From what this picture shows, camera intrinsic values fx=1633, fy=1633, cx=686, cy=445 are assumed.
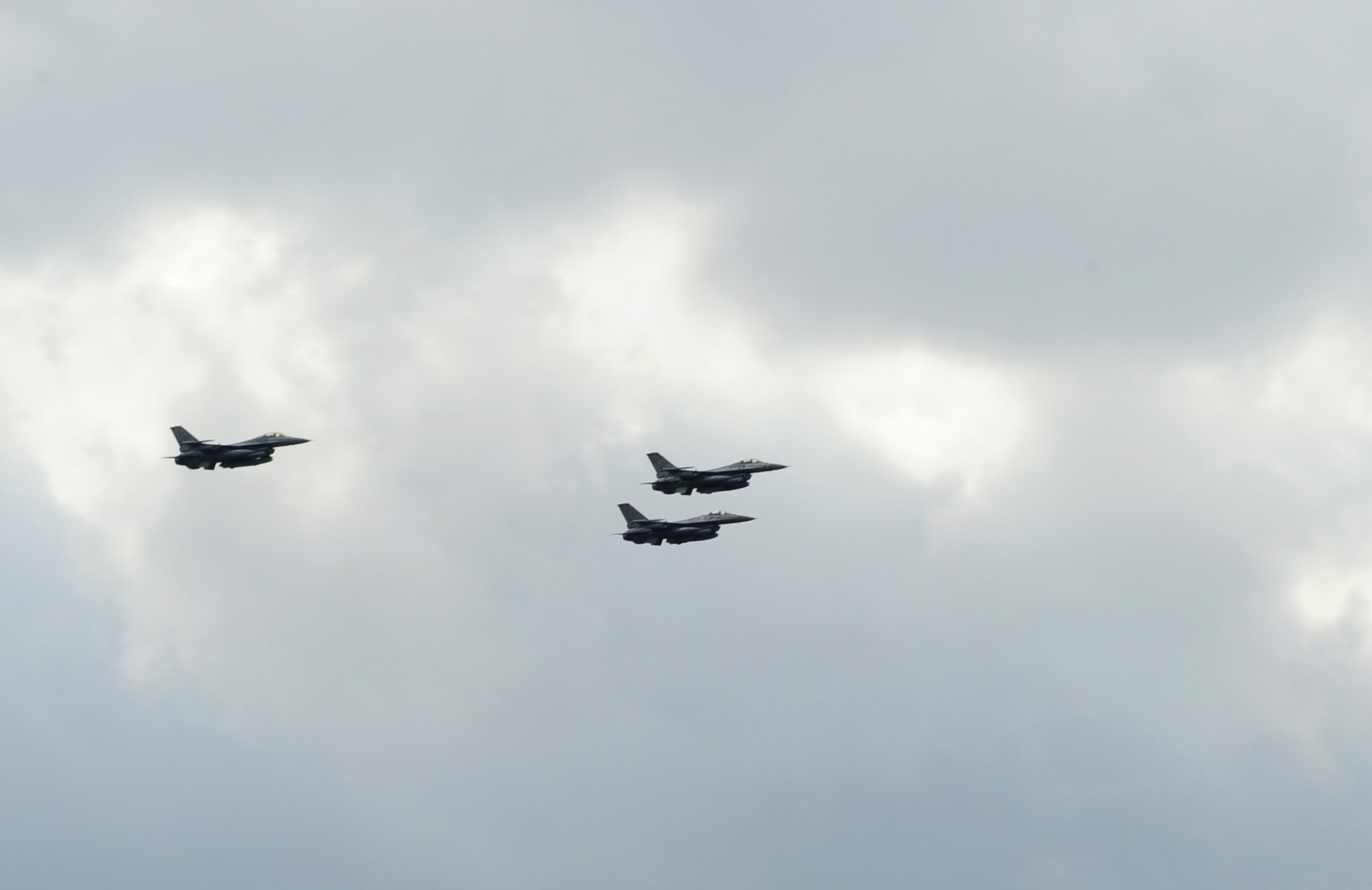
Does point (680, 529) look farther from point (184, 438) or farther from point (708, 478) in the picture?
point (184, 438)

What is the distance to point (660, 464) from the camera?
196250 millimetres

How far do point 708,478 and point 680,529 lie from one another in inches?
292

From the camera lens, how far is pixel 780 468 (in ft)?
636

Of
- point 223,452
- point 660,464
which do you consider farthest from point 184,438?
point 660,464

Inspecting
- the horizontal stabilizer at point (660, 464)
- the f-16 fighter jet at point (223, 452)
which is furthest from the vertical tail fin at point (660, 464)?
the f-16 fighter jet at point (223, 452)

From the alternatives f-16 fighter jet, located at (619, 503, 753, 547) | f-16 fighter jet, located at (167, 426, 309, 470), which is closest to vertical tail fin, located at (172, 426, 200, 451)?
f-16 fighter jet, located at (167, 426, 309, 470)

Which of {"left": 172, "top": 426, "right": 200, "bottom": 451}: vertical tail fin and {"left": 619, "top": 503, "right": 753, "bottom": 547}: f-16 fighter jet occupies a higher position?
{"left": 172, "top": 426, "right": 200, "bottom": 451}: vertical tail fin

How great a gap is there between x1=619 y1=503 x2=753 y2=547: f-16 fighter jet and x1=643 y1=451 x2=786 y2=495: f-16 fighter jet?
3.52m

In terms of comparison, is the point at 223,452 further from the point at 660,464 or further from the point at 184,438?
the point at 660,464

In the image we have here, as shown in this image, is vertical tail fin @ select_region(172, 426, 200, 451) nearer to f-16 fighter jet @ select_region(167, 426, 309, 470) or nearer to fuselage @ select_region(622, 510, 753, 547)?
f-16 fighter jet @ select_region(167, 426, 309, 470)

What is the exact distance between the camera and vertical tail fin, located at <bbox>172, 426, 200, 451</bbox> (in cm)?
19538

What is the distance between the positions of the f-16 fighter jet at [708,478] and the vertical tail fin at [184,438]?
54.6 meters

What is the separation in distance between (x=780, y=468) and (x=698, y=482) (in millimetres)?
9908

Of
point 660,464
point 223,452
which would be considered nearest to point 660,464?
point 660,464
